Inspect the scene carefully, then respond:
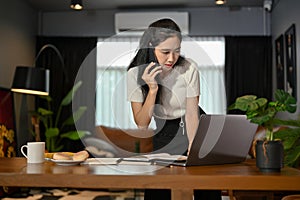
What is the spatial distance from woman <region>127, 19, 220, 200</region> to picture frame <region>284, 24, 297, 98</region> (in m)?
3.22

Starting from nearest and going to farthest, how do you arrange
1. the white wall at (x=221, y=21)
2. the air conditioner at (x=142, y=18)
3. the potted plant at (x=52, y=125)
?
the potted plant at (x=52, y=125) → the air conditioner at (x=142, y=18) → the white wall at (x=221, y=21)

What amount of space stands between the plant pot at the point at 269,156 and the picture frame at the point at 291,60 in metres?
3.19

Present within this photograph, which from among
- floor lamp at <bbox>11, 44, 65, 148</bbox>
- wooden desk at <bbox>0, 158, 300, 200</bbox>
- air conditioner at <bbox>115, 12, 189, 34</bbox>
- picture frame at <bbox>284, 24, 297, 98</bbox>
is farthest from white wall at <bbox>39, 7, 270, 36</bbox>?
wooden desk at <bbox>0, 158, 300, 200</bbox>

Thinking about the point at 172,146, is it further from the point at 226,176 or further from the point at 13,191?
the point at 13,191

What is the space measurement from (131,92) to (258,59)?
15.3ft

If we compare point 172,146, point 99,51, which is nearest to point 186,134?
point 172,146

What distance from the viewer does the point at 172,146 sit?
4.31 feet

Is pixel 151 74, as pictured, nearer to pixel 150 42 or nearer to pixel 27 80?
pixel 150 42

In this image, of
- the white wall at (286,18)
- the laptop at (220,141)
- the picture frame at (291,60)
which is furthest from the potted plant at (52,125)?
the laptop at (220,141)

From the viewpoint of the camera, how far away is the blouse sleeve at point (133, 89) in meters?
1.26

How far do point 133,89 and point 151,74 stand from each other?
0.25ft

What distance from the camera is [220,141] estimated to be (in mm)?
1338

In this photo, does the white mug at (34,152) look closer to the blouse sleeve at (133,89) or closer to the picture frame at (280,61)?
the blouse sleeve at (133,89)

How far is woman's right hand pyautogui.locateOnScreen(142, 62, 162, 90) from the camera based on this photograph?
1.23m
